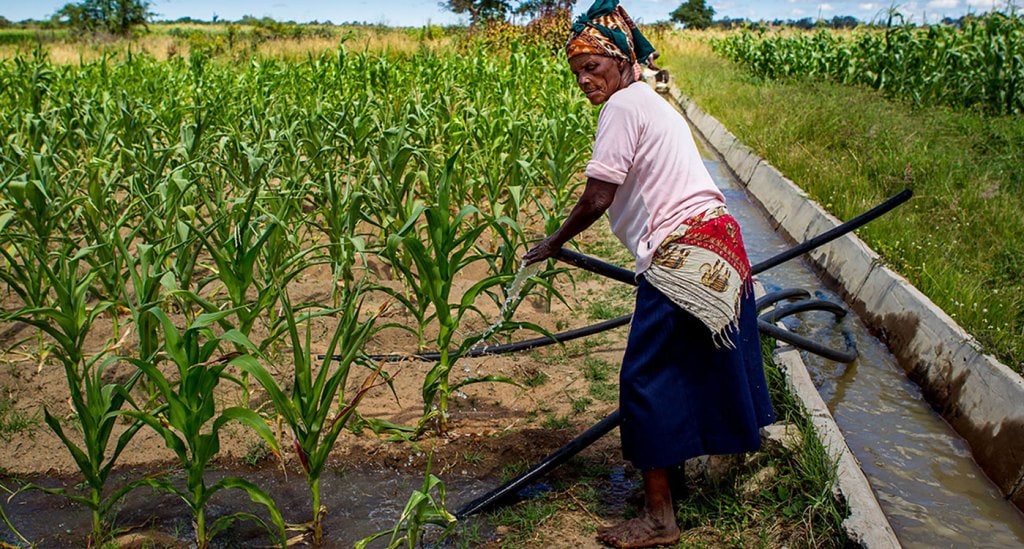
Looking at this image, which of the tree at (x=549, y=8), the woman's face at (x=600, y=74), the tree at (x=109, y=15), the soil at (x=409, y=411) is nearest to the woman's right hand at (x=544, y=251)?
the woman's face at (x=600, y=74)

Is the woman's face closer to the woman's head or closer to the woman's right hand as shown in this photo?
the woman's head

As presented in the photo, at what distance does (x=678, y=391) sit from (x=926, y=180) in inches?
196

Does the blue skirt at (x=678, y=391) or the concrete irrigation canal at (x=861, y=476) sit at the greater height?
the blue skirt at (x=678, y=391)

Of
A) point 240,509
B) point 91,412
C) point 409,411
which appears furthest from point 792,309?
point 91,412

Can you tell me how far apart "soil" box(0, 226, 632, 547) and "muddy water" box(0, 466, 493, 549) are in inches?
3.0

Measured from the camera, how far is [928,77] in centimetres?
1080

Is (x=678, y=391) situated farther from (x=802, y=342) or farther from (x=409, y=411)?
(x=409, y=411)

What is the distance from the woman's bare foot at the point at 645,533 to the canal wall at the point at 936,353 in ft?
4.97

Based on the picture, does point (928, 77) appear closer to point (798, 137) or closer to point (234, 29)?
point (798, 137)

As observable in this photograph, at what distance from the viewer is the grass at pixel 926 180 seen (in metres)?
4.52

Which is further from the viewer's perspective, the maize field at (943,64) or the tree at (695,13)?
the tree at (695,13)

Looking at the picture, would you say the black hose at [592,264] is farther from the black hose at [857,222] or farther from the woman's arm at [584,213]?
the black hose at [857,222]

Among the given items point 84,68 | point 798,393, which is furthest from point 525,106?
point 798,393

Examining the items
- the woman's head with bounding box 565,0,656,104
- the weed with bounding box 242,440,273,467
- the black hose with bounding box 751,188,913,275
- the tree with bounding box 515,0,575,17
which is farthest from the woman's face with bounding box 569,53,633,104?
the tree with bounding box 515,0,575,17
